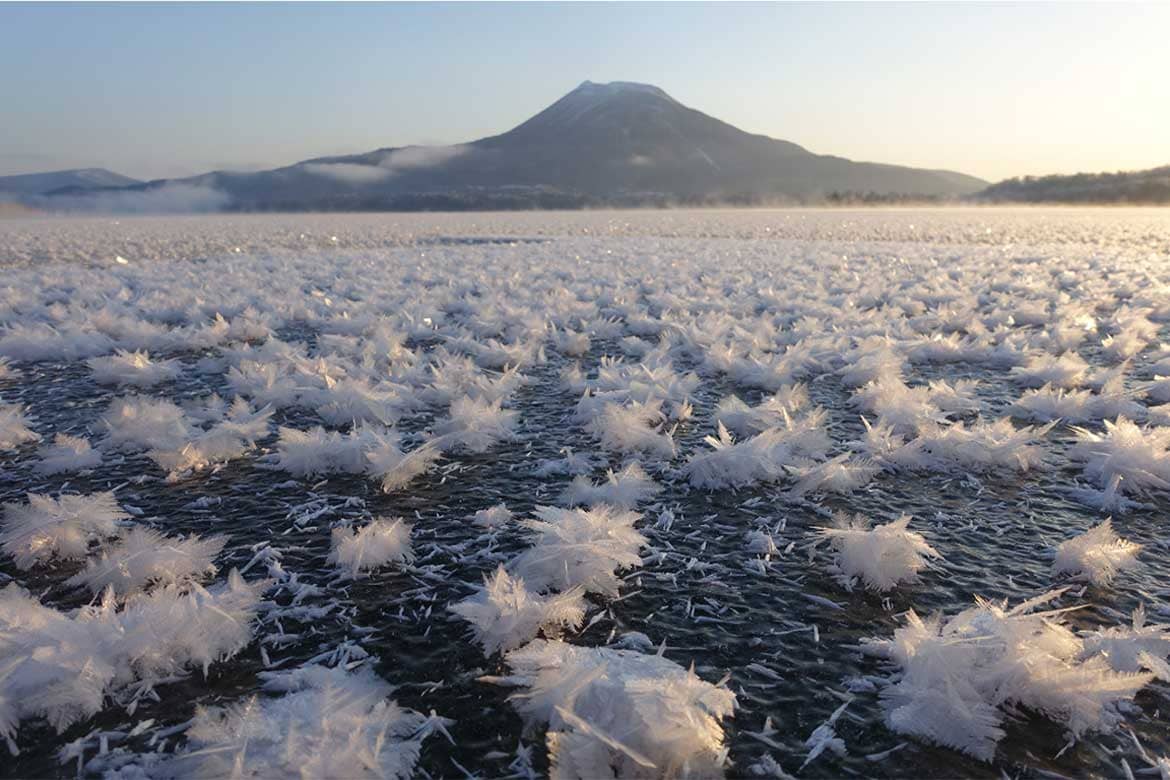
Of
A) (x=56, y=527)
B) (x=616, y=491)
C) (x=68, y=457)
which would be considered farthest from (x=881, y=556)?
(x=68, y=457)

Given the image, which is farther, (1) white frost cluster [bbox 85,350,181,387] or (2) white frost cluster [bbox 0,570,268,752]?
(1) white frost cluster [bbox 85,350,181,387]

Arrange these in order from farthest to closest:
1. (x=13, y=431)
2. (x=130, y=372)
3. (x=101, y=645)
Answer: (x=130, y=372), (x=13, y=431), (x=101, y=645)

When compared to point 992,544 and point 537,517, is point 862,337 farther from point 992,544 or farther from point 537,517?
point 537,517

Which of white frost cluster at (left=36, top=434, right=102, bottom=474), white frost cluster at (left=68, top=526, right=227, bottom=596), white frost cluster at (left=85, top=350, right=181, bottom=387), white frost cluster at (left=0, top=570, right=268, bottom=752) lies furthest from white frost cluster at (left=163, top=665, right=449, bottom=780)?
white frost cluster at (left=85, top=350, right=181, bottom=387)

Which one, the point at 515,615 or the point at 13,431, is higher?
the point at 515,615

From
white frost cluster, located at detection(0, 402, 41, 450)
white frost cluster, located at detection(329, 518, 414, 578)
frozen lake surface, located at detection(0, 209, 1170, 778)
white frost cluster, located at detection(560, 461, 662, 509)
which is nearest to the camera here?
frozen lake surface, located at detection(0, 209, 1170, 778)

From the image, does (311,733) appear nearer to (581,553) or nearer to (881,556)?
(581,553)

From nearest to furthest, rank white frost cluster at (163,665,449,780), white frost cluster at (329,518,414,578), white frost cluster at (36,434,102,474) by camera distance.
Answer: white frost cluster at (163,665,449,780)
white frost cluster at (329,518,414,578)
white frost cluster at (36,434,102,474)

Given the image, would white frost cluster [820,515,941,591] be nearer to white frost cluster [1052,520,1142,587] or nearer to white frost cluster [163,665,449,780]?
white frost cluster [1052,520,1142,587]

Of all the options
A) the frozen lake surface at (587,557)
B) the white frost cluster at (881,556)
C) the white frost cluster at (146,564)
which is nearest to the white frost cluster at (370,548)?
the frozen lake surface at (587,557)

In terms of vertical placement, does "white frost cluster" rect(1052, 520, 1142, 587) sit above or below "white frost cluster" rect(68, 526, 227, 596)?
above
